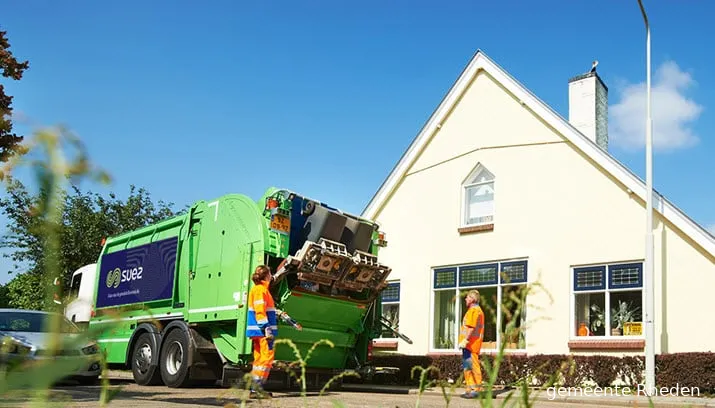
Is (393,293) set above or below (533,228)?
below

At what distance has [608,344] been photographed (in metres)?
15.3

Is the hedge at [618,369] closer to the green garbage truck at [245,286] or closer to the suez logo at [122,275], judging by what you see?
the green garbage truck at [245,286]

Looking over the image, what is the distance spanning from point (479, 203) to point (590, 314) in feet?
13.7

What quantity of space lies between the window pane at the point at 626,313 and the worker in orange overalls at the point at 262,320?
8.55 m

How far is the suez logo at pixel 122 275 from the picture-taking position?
13883mm

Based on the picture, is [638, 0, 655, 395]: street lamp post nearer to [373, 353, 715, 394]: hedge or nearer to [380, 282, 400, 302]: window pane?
[373, 353, 715, 394]: hedge

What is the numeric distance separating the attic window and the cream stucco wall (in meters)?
0.19

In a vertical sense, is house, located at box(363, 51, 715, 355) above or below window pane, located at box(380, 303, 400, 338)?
above

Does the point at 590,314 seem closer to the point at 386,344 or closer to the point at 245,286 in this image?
the point at 386,344

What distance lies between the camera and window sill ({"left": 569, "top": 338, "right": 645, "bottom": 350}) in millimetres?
14844

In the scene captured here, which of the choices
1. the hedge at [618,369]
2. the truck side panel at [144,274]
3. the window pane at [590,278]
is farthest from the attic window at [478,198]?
the truck side panel at [144,274]

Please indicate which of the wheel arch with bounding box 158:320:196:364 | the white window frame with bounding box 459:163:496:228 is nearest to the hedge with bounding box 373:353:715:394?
the white window frame with bounding box 459:163:496:228

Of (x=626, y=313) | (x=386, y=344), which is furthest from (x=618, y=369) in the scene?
(x=386, y=344)

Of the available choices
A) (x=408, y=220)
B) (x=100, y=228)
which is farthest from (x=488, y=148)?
(x=100, y=228)
